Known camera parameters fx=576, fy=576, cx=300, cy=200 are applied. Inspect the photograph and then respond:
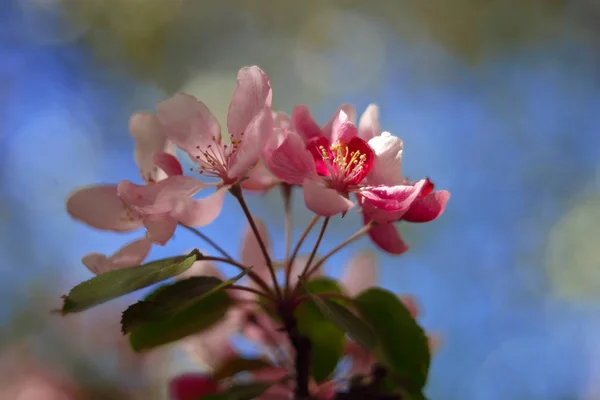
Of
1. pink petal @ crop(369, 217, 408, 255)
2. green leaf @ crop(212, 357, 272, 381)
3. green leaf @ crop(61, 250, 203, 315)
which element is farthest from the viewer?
green leaf @ crop(212, 357, 272, 381)

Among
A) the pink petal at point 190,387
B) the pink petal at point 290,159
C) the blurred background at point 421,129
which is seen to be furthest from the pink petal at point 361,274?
the blurred background at point 421,129

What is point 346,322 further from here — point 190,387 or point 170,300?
point 190,387

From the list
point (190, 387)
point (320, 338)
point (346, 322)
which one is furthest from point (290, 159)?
point (190, 387)

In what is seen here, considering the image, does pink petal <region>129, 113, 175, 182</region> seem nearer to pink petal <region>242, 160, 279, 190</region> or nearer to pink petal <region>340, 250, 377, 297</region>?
pink petal <region>242, 160, 279, 190</region>

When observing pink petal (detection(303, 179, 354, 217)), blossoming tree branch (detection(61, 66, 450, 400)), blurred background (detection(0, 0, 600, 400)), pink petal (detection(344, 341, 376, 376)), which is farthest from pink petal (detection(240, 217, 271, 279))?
blurred background (detection(0, 0, 600, 400))

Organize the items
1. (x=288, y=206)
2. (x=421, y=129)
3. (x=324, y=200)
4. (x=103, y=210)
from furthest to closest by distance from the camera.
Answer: (x=421, y=129), (x=288, y=206), (x=103, y=210), (x=324, y=200)

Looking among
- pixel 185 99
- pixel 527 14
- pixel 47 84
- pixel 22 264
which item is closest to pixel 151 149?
pixel 185 99
